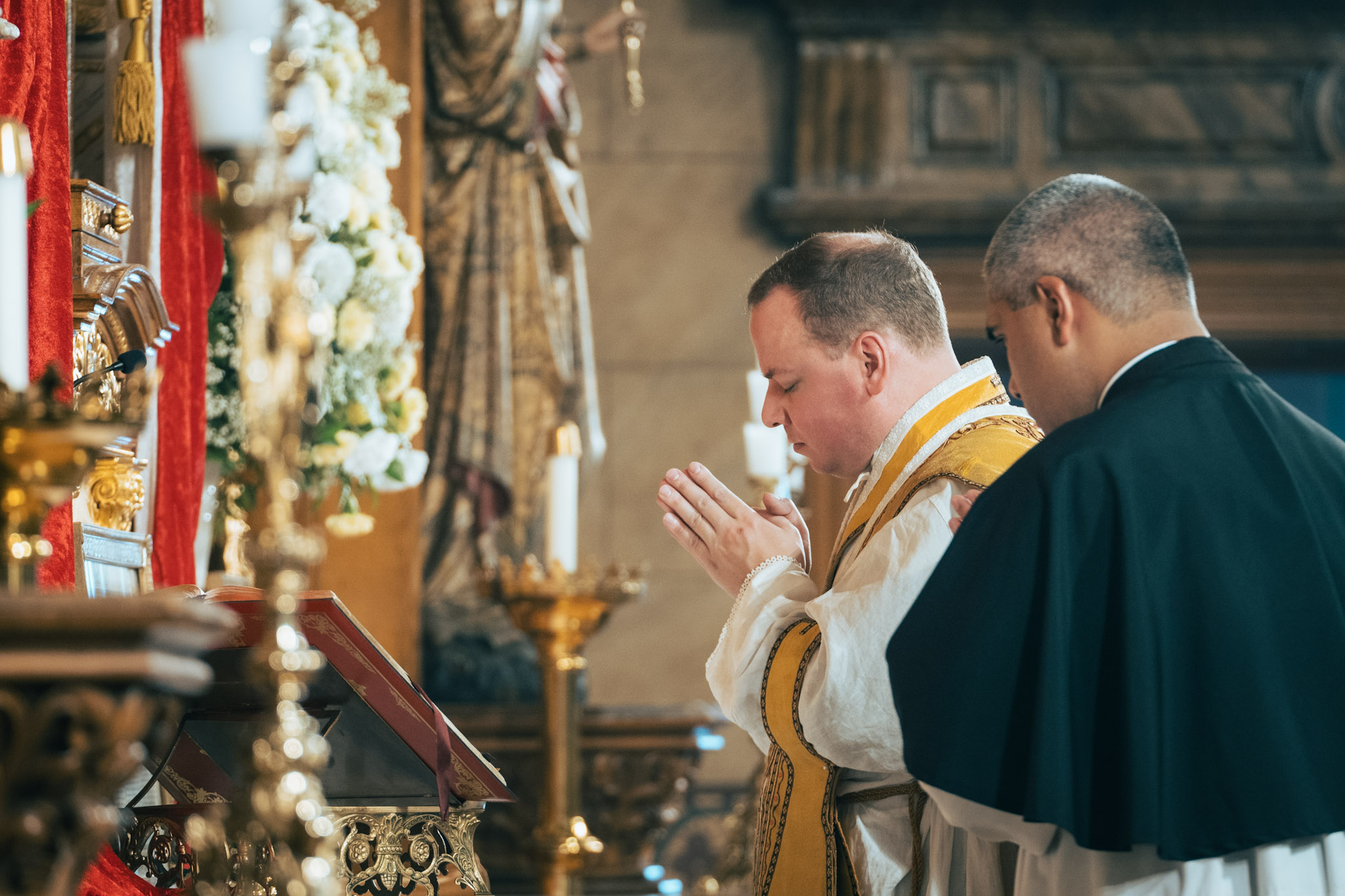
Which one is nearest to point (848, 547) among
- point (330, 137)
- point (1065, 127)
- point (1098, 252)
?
point (1098, 252)

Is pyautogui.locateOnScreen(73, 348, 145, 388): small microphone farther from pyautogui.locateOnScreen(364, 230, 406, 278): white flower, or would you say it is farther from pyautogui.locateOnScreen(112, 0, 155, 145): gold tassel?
pyautogui.locateOnScreen(364, 230, 406, 278): white flower

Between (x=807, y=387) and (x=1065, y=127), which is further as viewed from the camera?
(x=1065, y=127)

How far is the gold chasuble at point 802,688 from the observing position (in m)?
2.14

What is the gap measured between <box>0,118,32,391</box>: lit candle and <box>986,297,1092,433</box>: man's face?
1.25 m

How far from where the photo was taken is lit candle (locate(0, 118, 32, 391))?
1.18m

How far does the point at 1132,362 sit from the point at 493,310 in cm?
335

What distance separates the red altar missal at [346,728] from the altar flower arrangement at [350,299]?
0.95m

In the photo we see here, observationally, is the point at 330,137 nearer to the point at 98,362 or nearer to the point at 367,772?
the point at 98,362

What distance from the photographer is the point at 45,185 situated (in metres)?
1.98

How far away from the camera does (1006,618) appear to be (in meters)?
1.78

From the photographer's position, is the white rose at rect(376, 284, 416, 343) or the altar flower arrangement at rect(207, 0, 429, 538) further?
the white rose at rect(376, 284, 416, 343)

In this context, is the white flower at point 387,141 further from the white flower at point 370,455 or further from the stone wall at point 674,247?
the stone wall at point 674,247

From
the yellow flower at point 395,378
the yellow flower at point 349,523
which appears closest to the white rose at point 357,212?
the yellow flower at point 395,378

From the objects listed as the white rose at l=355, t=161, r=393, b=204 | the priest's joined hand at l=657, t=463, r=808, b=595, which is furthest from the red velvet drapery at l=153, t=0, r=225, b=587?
the priest's joined hand at l=657, t=463, r=808, b=595
